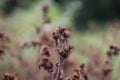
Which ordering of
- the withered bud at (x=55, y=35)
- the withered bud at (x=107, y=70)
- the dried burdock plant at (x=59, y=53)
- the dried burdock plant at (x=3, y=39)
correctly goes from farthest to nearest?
the withered bud at (x=107, y=70), the dried burdock plant at (x=3, y=39), the withered bud at (x=55, y=35), the dried burdock plant at (x=59, y=53)

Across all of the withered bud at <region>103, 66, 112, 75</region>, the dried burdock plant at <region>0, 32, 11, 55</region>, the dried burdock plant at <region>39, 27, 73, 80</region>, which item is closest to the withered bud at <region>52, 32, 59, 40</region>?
the dried burdock plant at <region>39, 27, 73, 80</region>

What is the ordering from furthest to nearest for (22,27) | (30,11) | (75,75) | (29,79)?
(30,11) → (22,27) → (29,79) → (75,75)

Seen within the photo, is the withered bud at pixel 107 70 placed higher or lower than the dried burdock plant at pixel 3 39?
lower

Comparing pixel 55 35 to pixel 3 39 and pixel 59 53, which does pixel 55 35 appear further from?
pixel 3 39

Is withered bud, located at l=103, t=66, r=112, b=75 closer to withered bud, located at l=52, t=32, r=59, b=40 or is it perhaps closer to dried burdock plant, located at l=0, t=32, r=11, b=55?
withered bud, located at l=52, t=32, r=59, b=40

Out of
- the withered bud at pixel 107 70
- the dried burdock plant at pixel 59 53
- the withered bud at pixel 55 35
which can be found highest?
the withered bud at pixel 55 35

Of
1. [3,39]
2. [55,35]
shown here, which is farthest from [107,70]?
[3,39]

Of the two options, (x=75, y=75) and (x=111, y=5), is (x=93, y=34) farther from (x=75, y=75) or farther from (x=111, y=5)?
(x=75, y=75)

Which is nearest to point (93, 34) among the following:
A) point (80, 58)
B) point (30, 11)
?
point (30, 11)

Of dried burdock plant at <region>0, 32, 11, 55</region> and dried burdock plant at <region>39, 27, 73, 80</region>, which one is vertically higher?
dried burdock plant at <region>0, 32, 11, 55</region>

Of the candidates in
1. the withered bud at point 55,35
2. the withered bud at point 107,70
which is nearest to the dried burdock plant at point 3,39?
the withered bud at point 55,35

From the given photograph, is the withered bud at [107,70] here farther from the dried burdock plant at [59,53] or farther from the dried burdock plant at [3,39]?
the dried burdock plant at [3,39]
